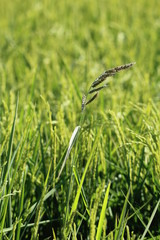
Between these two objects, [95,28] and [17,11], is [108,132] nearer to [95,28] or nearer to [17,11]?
[95,28]

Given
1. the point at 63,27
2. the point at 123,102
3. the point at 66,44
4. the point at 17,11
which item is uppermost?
the point at 17,11

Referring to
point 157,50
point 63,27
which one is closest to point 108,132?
point 157,50

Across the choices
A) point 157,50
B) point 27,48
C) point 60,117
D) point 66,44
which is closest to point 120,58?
point 157,50

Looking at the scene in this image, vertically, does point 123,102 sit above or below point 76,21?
below

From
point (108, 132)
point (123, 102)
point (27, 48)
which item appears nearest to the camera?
point (108, 132)

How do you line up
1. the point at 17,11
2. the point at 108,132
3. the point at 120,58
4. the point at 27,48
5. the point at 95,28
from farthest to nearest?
the point at 17,11, the point at 95,28, the point at 27,48, the point at 120,58, the point at 108,132

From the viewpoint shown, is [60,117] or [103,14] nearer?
[60,117]
